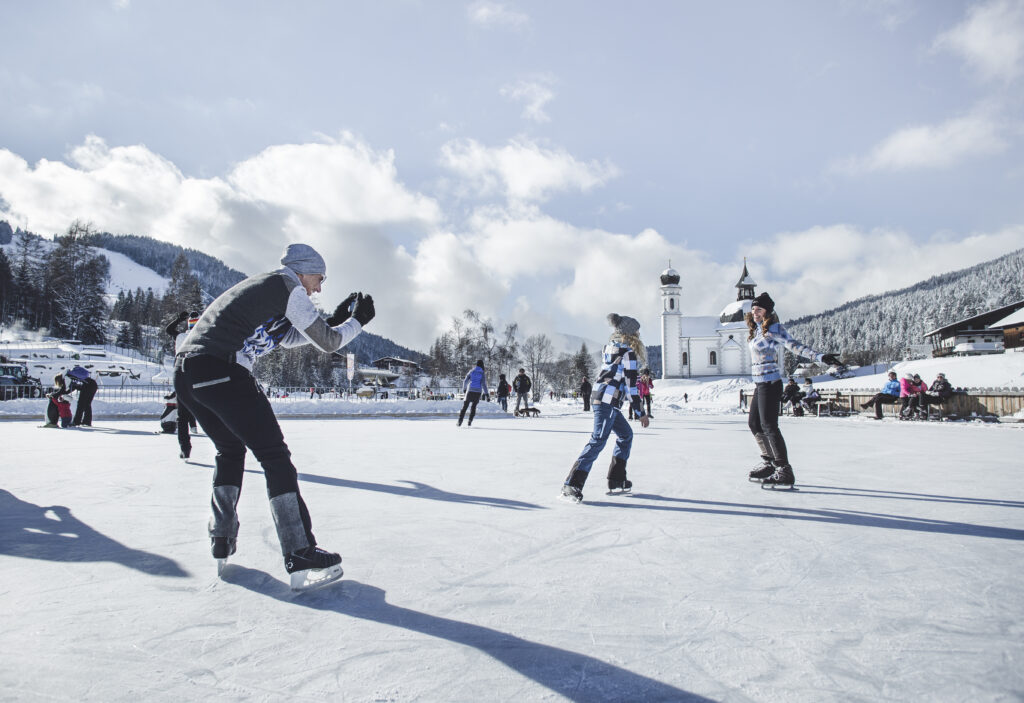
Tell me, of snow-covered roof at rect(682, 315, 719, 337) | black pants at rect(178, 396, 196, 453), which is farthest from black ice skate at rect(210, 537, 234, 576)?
snow-covered roof at rect(682, 315, 719, 337)

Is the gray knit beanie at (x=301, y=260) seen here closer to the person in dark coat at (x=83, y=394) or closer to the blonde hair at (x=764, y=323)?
the blonde hair at (x=764, y=323)

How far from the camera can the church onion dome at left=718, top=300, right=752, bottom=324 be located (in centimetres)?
7500

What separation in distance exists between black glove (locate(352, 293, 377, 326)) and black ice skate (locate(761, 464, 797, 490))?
3768 millimetres

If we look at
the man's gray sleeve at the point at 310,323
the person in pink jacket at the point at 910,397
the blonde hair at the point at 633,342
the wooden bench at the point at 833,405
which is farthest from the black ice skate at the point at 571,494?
the wooden bench at the point at 833,405

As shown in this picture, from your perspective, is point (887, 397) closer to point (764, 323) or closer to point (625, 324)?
point (764, 323)

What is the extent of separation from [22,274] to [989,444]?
9771 cm

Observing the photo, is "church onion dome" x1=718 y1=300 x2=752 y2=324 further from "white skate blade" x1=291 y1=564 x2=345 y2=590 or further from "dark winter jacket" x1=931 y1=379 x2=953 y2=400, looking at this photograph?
"white skate blade" x1=291 y1=564 x2=345 y2=590

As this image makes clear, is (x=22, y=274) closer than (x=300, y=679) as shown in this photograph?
No

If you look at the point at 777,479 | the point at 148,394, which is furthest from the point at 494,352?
the point at 777,479

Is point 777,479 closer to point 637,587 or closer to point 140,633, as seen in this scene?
point 637,587

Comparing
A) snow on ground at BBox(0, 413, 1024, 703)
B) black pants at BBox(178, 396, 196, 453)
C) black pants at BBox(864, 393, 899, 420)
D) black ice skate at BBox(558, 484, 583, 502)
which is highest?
black pants at BBox(864, 393, 899, 420)

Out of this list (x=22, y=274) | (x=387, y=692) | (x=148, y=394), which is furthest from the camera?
(x=22, y=274)

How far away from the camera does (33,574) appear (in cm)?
260

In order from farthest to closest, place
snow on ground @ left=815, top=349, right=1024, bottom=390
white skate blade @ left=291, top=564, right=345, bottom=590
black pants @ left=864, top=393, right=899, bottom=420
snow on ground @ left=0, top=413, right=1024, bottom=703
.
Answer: snow on ground @ left=815, top=349, right=1024, bottom=390 → black pants @ left=864, top=393, right=899, bottom=420 → white skate blade @ left=291, top=564, right=345, bottom=590 → snow on ground @ left=0, top=413, right=1024, bottom=703
